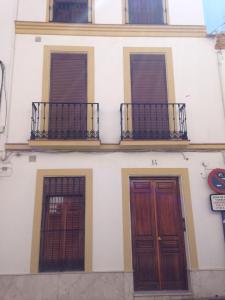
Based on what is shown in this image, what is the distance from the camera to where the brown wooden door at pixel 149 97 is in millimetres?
7730

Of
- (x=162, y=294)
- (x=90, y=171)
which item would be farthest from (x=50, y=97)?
(x=162, y=294)

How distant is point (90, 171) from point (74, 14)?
4.18 meters

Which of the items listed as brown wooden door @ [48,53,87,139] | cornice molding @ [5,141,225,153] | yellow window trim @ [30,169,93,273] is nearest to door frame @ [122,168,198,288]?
cornice molding @ [5,141,225,153]

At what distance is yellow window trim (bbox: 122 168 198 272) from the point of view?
6871 millimetres

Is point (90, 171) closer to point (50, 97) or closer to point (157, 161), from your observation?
point (157, 161)

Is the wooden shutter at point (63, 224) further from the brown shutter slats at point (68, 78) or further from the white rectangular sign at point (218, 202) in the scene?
the white rectangular sign at point (218, 202)

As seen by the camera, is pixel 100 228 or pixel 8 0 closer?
pixel 100 228

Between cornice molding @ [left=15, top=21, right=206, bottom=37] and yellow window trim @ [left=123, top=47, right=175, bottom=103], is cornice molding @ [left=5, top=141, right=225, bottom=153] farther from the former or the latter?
cornice molding @ [left=15, top=21, right=206, bottom=37]

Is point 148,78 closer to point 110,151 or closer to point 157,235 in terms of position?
point 110,151

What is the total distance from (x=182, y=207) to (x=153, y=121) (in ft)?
6.79

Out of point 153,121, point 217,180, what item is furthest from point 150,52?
point 217,180

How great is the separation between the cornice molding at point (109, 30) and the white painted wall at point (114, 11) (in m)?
0.21

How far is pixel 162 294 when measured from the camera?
6664 millimetres

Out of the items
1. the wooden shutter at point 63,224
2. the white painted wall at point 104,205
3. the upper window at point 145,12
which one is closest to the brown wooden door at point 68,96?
the white painted wall at point 104,205
